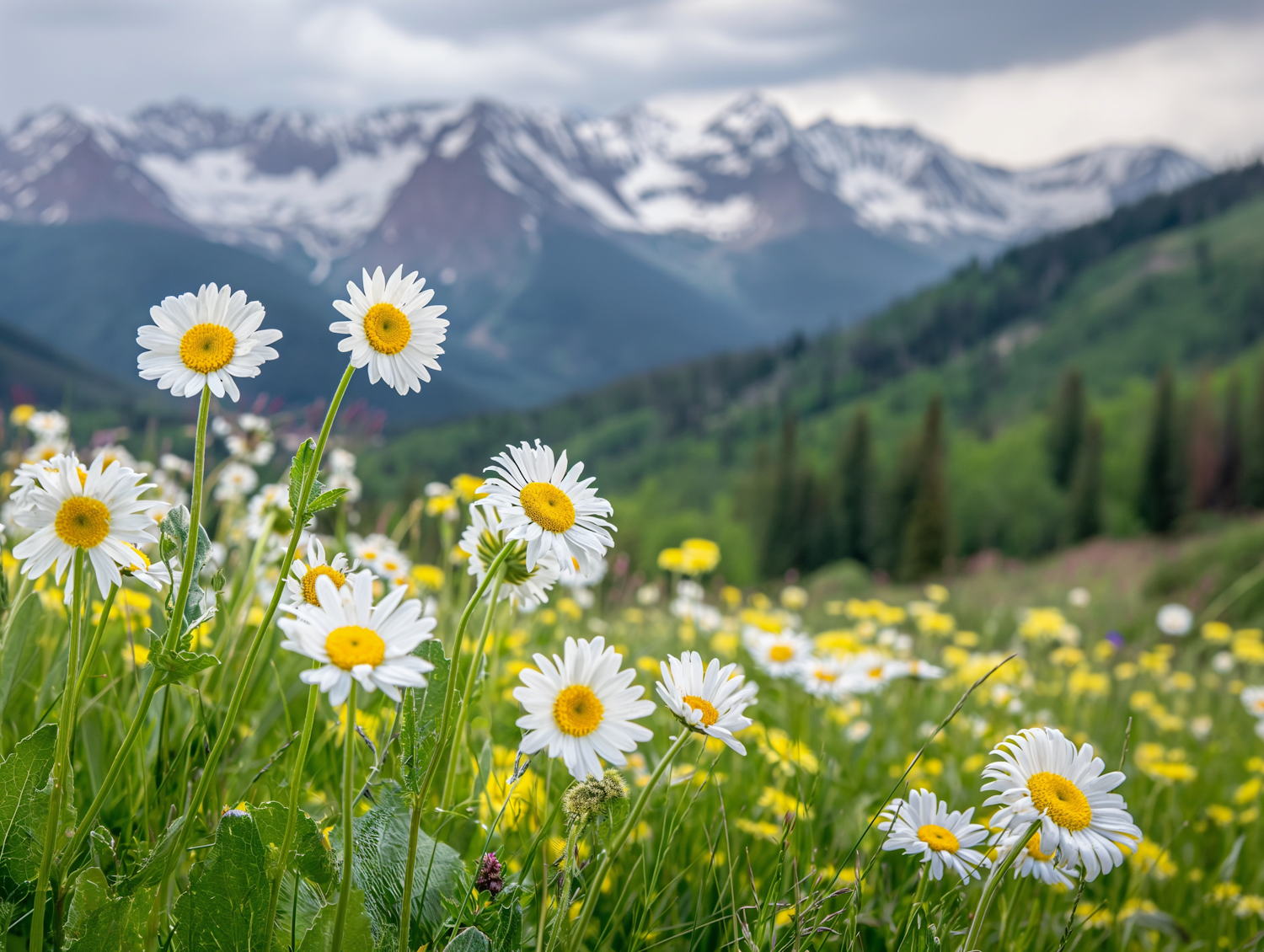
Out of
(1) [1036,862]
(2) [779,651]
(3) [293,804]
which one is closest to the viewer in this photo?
(3) [293,804]

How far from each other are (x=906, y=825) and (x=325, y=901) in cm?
88

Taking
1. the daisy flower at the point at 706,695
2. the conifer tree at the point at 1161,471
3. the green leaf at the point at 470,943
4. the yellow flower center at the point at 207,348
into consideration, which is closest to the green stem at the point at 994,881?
the daisy flower at the point at 706,695

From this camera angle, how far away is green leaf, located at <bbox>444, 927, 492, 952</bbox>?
110cm

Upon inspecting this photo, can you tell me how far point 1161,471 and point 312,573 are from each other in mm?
72496

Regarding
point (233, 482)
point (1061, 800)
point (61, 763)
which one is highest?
point (233, 482)

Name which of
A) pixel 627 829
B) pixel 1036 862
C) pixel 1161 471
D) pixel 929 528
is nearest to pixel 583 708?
pixel 627 829

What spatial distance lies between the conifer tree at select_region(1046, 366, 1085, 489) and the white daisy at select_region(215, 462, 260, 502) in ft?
268

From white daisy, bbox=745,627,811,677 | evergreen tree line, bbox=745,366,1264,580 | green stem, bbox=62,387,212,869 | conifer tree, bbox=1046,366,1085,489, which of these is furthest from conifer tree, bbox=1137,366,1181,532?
green stem, bbox=62,387,212,869

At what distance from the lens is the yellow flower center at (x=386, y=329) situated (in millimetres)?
1090

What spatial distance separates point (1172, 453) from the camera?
203 feet

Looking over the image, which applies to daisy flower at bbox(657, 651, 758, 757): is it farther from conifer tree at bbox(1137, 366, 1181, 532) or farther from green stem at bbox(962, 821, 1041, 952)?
conifer tree at bbox(1137, 366, 1181, 532)

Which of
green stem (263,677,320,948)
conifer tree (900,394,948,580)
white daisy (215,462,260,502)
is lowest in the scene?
green stem (263,677,320,948)

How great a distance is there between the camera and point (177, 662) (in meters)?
1.03

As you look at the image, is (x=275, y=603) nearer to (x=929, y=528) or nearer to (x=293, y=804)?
(x=293, y=804)
